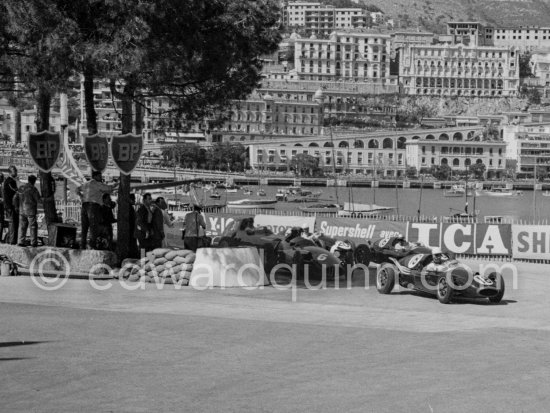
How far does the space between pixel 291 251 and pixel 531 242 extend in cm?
939

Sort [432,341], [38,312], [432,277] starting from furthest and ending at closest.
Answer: [432,277], [38,312], [432,341]

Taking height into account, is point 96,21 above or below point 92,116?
above

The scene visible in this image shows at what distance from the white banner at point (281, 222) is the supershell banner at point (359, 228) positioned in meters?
0.30

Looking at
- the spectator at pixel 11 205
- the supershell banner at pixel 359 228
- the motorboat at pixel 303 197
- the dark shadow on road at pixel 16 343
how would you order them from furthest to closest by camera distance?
1. the motorboat at pixel 303 197
2. the supershell banner at pixel 359 228
3. the spectator at pixel 11 205
4. the dark shadow on road at pixel 16 343

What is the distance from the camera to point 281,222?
33.9m

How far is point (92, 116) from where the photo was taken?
22.2m

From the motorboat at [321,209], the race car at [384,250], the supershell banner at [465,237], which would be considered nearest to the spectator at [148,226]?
the race car at [384,250]

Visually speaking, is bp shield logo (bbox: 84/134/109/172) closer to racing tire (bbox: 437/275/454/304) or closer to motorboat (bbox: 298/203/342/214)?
racing tire (bbox: 437/275/454/304)

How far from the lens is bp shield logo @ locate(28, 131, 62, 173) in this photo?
22891 millimetres

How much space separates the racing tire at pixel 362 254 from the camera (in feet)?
83.7

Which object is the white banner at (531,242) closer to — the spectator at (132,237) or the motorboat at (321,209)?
the spectator at (132,237)

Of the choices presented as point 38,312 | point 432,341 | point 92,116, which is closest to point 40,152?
point 92,116

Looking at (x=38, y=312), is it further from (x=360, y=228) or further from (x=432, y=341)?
(x=360, y=228)

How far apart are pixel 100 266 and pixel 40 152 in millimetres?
3651
